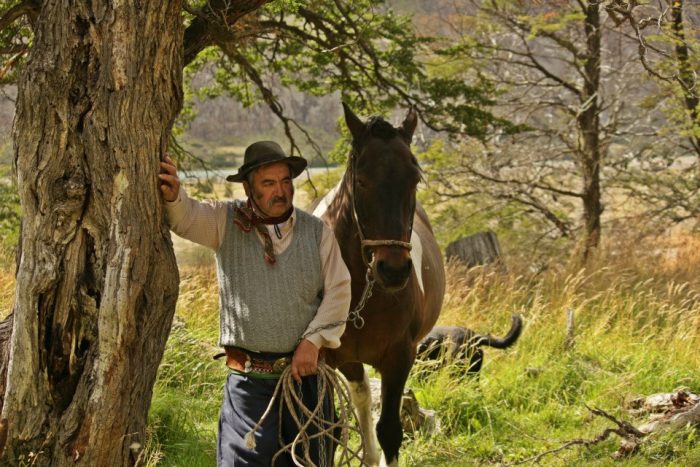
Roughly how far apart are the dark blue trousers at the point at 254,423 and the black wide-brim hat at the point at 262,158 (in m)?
0.92

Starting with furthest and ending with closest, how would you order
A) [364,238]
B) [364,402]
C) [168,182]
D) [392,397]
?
[364,402] → [392,397] → [364,238] → [168,182]

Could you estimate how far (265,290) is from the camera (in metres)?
3.50

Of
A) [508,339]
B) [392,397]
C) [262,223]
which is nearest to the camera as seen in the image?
[262,223]

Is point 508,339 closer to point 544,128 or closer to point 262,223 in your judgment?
point 262,223

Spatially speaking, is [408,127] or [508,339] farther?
[508,339]

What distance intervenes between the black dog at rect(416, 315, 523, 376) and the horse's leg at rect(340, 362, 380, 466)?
1269 millimetres

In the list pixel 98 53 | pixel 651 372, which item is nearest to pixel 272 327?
pixel 98 53

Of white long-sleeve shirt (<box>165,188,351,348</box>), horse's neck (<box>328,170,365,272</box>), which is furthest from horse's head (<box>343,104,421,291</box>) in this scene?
white long-sleeve shirt (<box>165,188,351,348</box>)

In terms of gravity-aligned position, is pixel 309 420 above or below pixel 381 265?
below

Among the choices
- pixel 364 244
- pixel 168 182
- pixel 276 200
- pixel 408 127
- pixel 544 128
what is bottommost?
pixel 364 244

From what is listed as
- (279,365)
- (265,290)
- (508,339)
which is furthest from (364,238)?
(508,339)

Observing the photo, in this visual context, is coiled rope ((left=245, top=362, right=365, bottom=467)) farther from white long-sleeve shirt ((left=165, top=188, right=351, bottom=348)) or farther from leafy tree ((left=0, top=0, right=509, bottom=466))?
leafy tree ((left=0, top=0, right=509, bottom=466))

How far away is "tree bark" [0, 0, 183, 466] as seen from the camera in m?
3.24

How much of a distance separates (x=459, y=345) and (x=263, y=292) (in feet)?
12.3
